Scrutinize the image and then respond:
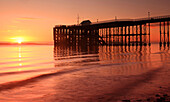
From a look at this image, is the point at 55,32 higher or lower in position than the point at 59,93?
higher

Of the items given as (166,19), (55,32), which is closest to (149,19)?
(166,19)

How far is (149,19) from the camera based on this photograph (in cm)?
4419

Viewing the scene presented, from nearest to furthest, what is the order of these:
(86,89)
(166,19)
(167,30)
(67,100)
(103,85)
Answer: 1. (67,100)
2. (86,89)
3. (103,85)
4. (166,19)
5. (167,30)

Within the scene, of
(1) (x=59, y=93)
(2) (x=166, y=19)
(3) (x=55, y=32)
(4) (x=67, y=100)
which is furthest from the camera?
(3) (x=55, y=32)

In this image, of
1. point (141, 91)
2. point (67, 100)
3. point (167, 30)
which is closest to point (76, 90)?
point (67, 100)

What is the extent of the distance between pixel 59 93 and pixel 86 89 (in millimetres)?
1159

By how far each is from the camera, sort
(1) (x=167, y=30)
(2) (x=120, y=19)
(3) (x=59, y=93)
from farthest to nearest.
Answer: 1. (1) (x=167, y=30)
2. (2) (x=120, y=19)
3. (3) (x=59, y=93)

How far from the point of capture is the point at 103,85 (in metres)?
8.82

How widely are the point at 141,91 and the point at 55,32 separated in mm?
57855

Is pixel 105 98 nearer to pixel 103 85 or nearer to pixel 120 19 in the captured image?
pixel 103 85

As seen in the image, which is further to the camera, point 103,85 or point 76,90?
point 103,85

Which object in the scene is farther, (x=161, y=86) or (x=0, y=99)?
(x=161, y=86)

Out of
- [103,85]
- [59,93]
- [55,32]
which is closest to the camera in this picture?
[59,93]

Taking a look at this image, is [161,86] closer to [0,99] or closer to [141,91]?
[141,91]
